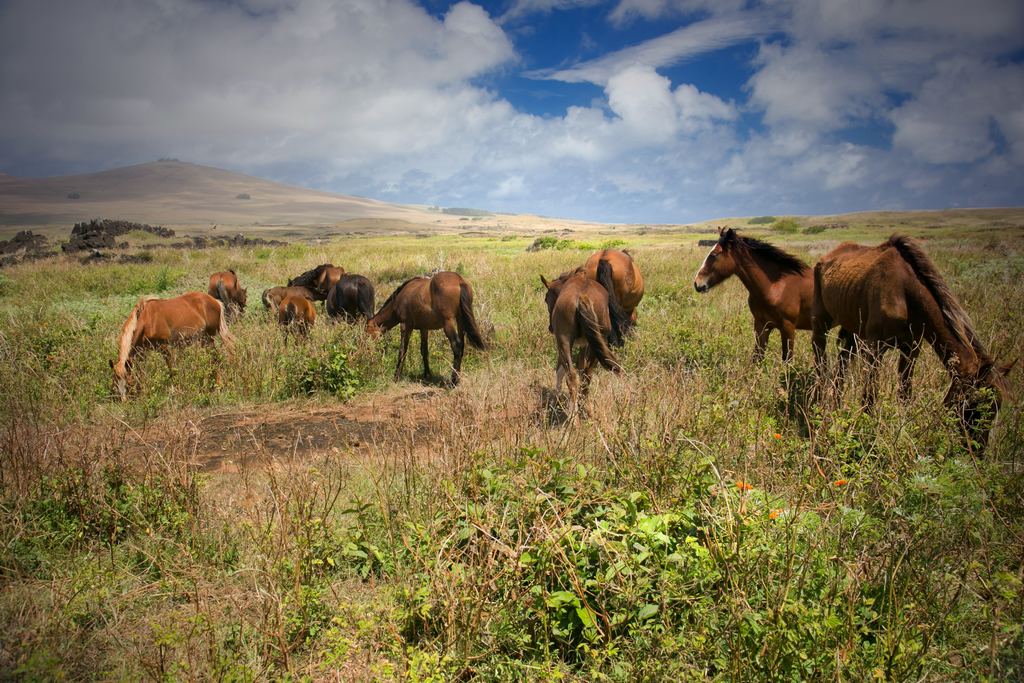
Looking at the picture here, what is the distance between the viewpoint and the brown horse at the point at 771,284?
25.2 feet

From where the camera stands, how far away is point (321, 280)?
14.3 m

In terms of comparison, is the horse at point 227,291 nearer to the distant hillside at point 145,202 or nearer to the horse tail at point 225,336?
the horse tail at point 225,336

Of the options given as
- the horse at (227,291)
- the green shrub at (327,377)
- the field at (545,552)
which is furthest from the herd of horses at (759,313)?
the horse at (227,291)

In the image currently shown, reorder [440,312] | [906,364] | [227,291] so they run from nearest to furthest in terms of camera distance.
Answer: [906,364], [440,312], [227,291]

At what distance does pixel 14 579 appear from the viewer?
3.22 meters

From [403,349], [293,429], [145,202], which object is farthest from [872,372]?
[145,202]

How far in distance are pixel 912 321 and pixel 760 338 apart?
8.77ft

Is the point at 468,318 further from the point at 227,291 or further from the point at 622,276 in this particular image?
the point at 227,291

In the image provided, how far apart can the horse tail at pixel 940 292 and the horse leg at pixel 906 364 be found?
413 mm

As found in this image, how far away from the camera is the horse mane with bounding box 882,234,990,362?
4.59 m

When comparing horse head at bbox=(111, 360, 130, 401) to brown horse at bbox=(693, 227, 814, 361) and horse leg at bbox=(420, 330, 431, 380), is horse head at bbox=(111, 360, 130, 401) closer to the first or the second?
horse leg at bbox=(420, 330, 431, 380)

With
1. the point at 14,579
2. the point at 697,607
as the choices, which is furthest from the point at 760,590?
the point at 14,579

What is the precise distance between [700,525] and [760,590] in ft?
1.62

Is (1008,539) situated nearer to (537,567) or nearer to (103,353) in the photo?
(537,567)
